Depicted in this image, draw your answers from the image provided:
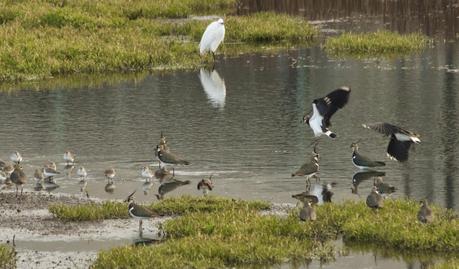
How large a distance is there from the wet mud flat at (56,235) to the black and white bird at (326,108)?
459cm

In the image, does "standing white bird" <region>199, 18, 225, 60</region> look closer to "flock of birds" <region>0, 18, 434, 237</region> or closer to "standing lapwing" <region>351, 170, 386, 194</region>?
"flock of birds" <region>0, 18, 434, 237</region>

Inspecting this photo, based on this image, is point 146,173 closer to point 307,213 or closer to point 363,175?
point 363,175

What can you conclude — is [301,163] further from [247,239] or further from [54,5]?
[54,5]

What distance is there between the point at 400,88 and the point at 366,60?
231 inches

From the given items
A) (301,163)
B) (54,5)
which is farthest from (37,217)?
(54,5)

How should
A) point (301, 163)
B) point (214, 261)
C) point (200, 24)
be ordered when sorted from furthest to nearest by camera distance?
point (200, 24) → point (301, 163) → point (214, 261)

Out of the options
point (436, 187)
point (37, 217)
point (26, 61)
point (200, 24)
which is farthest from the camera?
point (200, 24)

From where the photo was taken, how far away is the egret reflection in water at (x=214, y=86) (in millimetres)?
32375

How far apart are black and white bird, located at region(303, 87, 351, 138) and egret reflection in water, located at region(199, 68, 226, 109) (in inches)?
336

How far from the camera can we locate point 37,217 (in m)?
20.0

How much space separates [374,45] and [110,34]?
30.7 ft

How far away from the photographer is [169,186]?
22.5 metres

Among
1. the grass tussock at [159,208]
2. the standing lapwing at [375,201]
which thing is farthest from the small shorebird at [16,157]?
the standing lapwing at [375,201]

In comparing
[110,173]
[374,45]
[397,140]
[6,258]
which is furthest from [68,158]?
[374,45]
